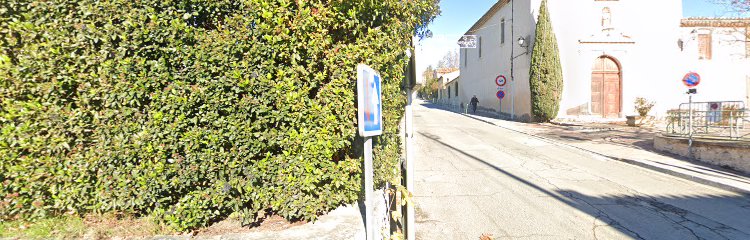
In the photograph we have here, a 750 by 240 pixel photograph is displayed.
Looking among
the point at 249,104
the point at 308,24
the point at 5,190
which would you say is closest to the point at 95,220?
the point at 5,190

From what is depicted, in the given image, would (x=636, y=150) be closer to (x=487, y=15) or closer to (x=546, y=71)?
(x=546, y=71)

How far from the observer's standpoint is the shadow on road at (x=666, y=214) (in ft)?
11.7

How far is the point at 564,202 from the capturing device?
4.59 metres

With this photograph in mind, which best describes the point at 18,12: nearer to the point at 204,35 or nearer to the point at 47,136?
the point at 47,136

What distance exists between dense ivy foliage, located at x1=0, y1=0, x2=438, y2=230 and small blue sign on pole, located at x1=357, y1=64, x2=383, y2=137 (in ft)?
1.48

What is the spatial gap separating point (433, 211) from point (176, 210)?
312cm

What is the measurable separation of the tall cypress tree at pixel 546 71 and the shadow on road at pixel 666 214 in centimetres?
1174

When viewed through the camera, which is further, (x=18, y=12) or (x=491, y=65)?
(x=491, y=65)

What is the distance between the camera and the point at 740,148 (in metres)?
6.34

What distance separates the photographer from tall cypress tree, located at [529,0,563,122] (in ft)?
52.3

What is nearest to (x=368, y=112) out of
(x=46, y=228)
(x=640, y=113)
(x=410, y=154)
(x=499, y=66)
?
(x=410, y=154)

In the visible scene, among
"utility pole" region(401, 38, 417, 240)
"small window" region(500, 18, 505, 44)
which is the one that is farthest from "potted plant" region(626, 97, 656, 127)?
"utility pole" region(401, 38, 417, 240)

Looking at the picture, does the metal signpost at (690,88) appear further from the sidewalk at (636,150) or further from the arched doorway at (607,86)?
the arched doorway at (607,86)

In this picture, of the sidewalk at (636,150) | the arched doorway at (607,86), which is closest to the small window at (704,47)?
the arched doorway at (607,86)
